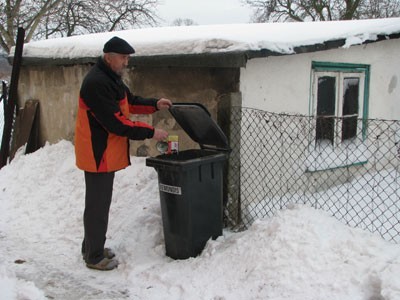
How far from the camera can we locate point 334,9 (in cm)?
2669

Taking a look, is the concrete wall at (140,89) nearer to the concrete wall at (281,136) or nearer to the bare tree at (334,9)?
the concrete wall at (281,136)

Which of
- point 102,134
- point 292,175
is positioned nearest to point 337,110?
point 292,175

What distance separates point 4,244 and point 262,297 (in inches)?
116

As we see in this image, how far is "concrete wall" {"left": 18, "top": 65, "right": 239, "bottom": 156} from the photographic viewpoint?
15.8ft

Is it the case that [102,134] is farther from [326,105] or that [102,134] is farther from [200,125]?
[326,105]

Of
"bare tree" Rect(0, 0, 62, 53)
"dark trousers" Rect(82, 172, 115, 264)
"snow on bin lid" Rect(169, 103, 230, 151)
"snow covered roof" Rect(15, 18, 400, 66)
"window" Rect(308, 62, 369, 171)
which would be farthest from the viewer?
"bare tree" Rect(0, 0, 62, 53)

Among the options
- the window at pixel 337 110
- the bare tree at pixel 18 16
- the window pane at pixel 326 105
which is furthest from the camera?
the bare tree at pixel 18 16

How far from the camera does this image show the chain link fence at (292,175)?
15.3 feet

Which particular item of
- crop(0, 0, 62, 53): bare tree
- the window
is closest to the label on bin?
the window

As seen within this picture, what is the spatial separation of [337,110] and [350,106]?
0.38 meters

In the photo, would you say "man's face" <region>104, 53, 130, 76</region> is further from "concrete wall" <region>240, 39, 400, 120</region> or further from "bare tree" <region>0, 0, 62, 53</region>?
"bare tree" <region>0, 0, 62, 53</region>

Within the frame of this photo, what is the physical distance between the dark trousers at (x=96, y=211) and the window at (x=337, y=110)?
99.4 inches

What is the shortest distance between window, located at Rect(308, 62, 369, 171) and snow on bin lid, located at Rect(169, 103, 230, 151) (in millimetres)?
1505

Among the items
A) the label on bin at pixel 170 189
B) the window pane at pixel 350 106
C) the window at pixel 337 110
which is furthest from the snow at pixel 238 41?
the label on bin at pixel 170 189
